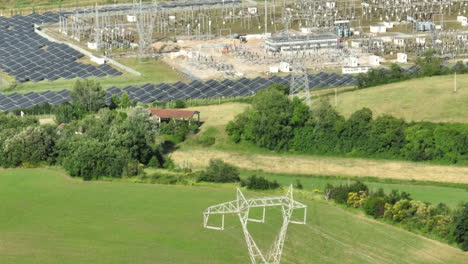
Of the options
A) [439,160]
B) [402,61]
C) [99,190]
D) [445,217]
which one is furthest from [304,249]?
[402,61]

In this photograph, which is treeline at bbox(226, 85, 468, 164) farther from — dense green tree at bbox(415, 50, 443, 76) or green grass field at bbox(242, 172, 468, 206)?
dense green tree at bbox(415, 50, 443, 76)

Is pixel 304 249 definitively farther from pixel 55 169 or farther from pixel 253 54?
pixel 253 54

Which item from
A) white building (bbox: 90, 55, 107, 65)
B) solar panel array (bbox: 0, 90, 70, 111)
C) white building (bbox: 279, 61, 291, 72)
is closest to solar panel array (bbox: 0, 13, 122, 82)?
white building (bbox: 90, 55, 107, 65)

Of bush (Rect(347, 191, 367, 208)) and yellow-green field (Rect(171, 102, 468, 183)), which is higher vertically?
bush (Rect(347, 191, 367, 208))

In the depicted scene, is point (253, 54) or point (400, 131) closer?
point (400, 131)

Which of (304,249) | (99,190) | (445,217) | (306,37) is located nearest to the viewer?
(304,249)

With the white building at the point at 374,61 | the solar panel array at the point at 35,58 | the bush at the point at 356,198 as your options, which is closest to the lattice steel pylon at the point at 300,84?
the white building at the point at 374,61
